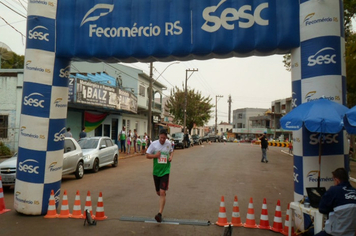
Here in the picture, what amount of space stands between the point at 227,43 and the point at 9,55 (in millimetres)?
26562

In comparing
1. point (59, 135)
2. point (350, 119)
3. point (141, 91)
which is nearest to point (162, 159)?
point (59, 135)

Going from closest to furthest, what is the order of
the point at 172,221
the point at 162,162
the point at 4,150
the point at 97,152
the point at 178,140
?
the point at 172,221
the point at 162,162
the point at 97,152
the point at 4,150
the point at 178,140

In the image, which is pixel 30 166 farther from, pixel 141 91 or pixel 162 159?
pixel 141 91

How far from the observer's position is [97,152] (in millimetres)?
14461

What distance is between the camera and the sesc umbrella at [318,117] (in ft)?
16.7

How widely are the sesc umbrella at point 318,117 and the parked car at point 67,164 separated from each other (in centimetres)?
827

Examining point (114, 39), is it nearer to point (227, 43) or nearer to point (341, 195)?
point (227, 43)

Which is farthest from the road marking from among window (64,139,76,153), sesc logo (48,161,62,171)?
window (64,139,76,153)

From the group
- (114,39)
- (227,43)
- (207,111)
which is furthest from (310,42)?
(207,111)

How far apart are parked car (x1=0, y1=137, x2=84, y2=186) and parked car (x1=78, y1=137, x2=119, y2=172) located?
3.03 feet

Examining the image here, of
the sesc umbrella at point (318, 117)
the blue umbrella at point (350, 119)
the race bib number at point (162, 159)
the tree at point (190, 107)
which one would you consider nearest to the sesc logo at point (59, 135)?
the race bib number at point (162, 159)

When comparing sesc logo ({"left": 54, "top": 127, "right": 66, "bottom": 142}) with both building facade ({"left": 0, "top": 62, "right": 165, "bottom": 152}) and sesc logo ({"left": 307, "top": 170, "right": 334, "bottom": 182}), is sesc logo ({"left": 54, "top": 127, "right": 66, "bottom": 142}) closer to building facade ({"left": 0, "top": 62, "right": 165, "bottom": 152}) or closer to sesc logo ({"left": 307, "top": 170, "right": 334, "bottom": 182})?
building facade ({"left": 0, "top": 62, "right": 165, "bottom": 152})

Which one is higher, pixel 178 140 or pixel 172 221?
pixel 178 140

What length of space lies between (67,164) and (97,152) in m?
2.97
